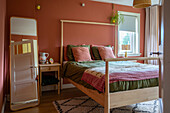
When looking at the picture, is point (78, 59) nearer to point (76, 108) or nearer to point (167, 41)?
point (76, 108)

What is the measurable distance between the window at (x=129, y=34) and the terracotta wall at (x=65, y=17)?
0.43 meters

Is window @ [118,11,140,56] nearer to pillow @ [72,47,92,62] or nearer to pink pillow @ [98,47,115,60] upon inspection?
pink pillow @ [98,47,115,60]

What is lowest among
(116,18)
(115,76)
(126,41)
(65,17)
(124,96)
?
(124,96)

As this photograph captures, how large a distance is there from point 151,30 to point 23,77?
14.2 feet

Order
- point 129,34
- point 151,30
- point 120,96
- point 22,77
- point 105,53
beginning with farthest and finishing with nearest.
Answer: point 129,34
point 151,30
point 105,53
point 22,77
point 120,96

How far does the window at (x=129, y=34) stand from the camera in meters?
4.85

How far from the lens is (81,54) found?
3.59 m

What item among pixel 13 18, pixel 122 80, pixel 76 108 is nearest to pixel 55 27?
pixel 13 18

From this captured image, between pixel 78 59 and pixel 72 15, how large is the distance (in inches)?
52.2

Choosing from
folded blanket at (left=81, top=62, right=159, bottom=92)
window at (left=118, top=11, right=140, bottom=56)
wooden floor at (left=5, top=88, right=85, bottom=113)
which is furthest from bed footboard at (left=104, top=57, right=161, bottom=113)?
window at (left=118, top=11, right=140, bottom=56)

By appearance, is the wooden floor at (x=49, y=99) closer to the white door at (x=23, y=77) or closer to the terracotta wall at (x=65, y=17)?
the white door at (x=23, y=77)

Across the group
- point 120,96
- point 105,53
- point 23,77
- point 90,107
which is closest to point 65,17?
point 105,53

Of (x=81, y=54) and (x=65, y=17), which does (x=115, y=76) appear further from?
(x=65, y=17)

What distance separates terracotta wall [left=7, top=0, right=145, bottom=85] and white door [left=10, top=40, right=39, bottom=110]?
83 centimetres
